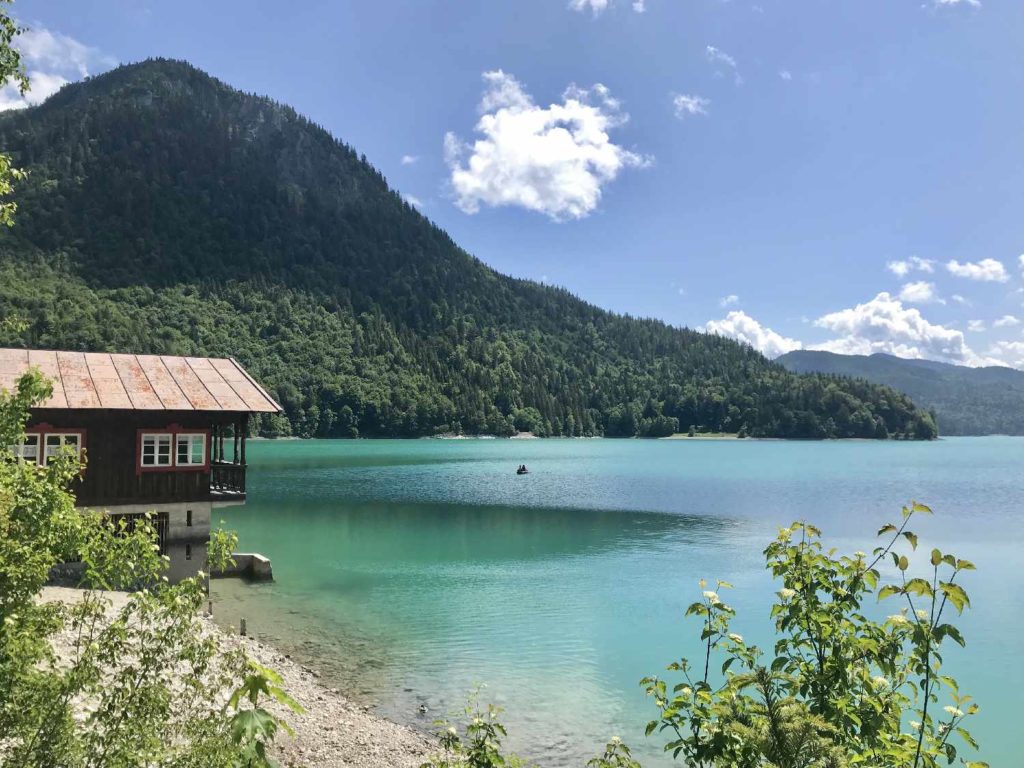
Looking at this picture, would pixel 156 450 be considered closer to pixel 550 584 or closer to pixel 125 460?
pixel 125 460

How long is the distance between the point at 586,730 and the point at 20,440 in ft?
46.8

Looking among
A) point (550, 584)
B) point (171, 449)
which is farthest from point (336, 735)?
point (550, 584)

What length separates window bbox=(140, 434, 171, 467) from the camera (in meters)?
25.1

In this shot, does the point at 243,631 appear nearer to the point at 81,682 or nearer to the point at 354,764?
the point at 354,764

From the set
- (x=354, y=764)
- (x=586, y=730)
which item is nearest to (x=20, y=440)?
(x=354, y=764)

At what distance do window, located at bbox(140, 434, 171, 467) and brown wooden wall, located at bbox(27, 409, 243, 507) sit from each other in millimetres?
291

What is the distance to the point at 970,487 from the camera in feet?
276

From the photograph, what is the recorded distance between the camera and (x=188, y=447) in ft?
84.8

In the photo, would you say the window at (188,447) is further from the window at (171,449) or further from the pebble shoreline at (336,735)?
the pebble shoreline at (336,735)

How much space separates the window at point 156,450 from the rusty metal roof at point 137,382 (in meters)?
1.65

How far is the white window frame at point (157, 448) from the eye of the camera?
982 inches

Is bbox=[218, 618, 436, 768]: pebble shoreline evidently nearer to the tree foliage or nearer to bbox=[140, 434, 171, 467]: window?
the tree foliage

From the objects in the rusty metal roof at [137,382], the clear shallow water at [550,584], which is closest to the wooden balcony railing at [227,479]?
the rusty metal roof at [137,382]

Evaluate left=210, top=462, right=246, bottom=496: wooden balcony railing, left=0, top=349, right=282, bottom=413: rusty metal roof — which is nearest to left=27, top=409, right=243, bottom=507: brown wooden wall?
left=0, top=349, right=282, bottom=413: rusty metal roof
